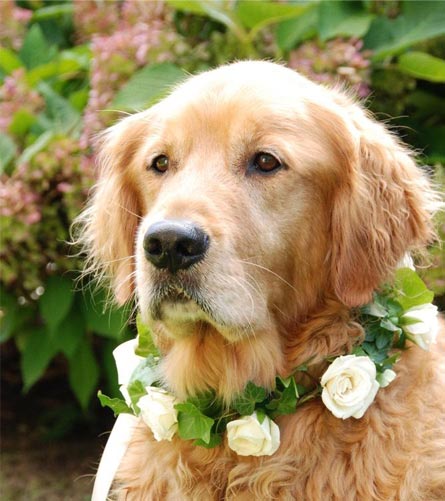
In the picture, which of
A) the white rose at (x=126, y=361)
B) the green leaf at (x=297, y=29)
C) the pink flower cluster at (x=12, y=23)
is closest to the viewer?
the white rose at (x=126, y=361)

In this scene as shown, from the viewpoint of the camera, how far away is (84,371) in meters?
5.62

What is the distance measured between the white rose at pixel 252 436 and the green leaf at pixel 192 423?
8cm

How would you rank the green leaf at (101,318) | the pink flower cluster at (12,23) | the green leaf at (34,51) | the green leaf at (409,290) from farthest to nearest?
the pink flower cluster at (12,23) < the green leaf at (34,51) < the green leaf at (101,318) < the green leaf at (409,290)

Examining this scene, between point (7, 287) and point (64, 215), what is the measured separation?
62 centimetres

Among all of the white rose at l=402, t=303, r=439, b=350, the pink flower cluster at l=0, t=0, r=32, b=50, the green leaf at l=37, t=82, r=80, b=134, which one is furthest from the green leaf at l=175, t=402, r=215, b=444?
the pink flower cluster at l=0, t=0, r=32, b=50

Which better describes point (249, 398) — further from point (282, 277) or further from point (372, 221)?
point (372, 221)

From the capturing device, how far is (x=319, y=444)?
2990 millimetres

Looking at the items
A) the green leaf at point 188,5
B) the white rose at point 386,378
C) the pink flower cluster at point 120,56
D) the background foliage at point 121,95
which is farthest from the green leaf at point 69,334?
the white rose at point 386,378

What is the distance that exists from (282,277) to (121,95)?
86.2 inches

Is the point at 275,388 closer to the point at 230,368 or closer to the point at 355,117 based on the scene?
the point at 230,368

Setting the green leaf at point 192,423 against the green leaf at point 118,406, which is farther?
the green leaf at point 118,406

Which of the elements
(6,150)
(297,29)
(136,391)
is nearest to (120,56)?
(6,150)

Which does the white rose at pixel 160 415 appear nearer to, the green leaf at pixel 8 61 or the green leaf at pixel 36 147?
the green leaf at pixel 36 147

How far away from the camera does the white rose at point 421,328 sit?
3.12m
